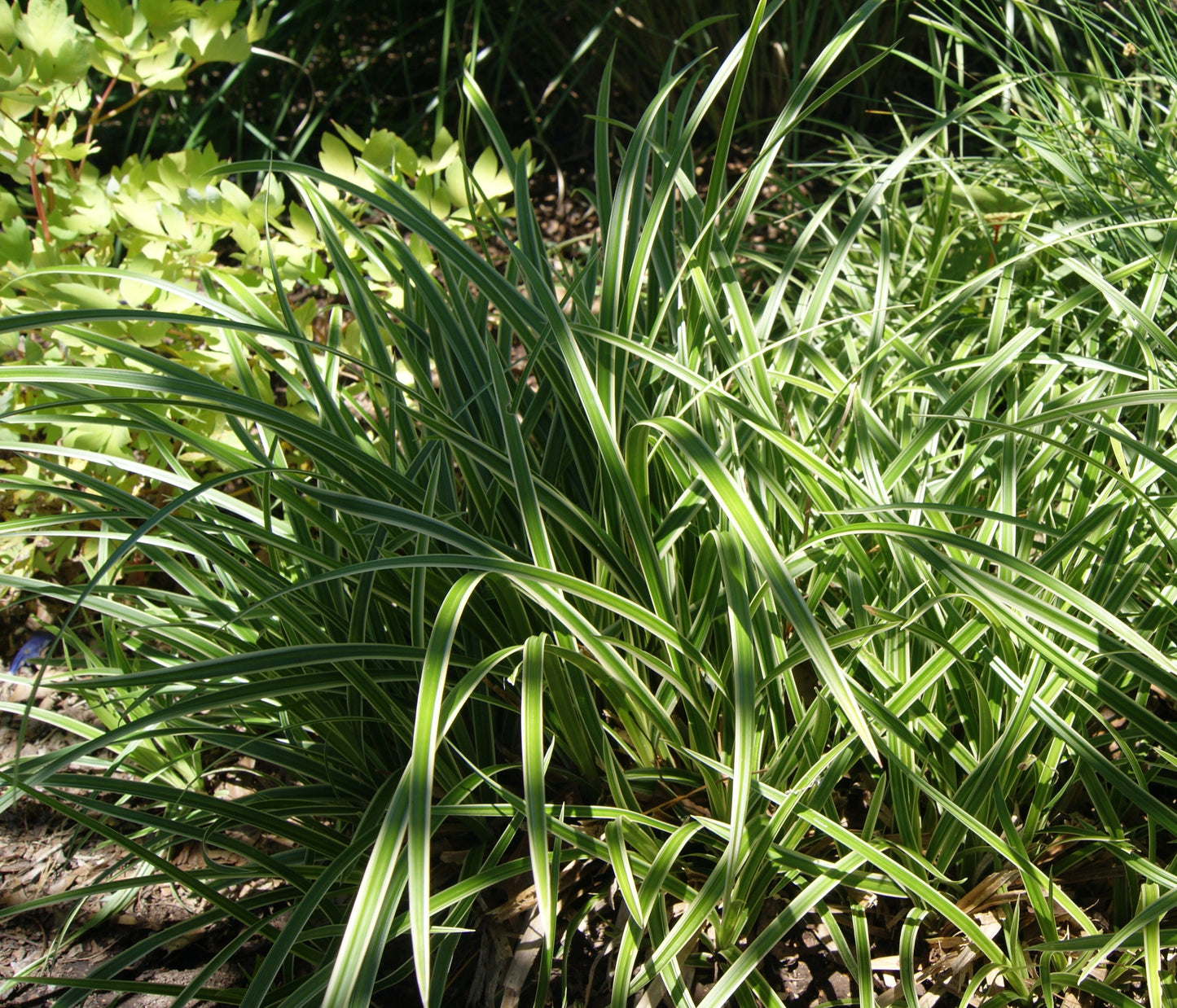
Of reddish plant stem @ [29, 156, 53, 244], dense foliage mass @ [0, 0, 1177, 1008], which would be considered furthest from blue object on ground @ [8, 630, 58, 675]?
reddish plant stem @ [29, 156, 53, 244]

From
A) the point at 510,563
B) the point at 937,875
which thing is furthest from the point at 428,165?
the point at 937,875

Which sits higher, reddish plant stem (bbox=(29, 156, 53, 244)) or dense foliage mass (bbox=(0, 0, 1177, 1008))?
reddish plant stem (bbox=(29, 156, 53, 244))

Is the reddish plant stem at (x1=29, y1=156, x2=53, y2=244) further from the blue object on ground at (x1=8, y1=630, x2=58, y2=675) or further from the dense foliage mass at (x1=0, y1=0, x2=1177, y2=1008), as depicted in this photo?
the blue object on ground at (x1=8, y1=630, x2=58, y2=675)

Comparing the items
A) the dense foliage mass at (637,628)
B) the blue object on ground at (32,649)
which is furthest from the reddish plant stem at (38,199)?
the blue object on ground at (32,649)

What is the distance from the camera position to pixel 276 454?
60.7 inches

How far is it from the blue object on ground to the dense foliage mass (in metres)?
0.43

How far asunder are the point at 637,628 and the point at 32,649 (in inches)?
55.8

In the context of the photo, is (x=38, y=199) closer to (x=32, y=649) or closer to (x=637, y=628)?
(x=32, y=649)

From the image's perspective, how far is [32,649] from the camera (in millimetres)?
1940

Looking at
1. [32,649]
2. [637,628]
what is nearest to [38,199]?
[32,649]

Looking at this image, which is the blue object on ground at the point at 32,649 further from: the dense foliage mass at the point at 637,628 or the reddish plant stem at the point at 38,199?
the reddish plant stem at the point at 38,199

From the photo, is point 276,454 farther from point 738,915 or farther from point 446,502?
point 738,915

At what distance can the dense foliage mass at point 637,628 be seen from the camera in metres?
1.00

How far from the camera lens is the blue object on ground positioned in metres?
1.90
